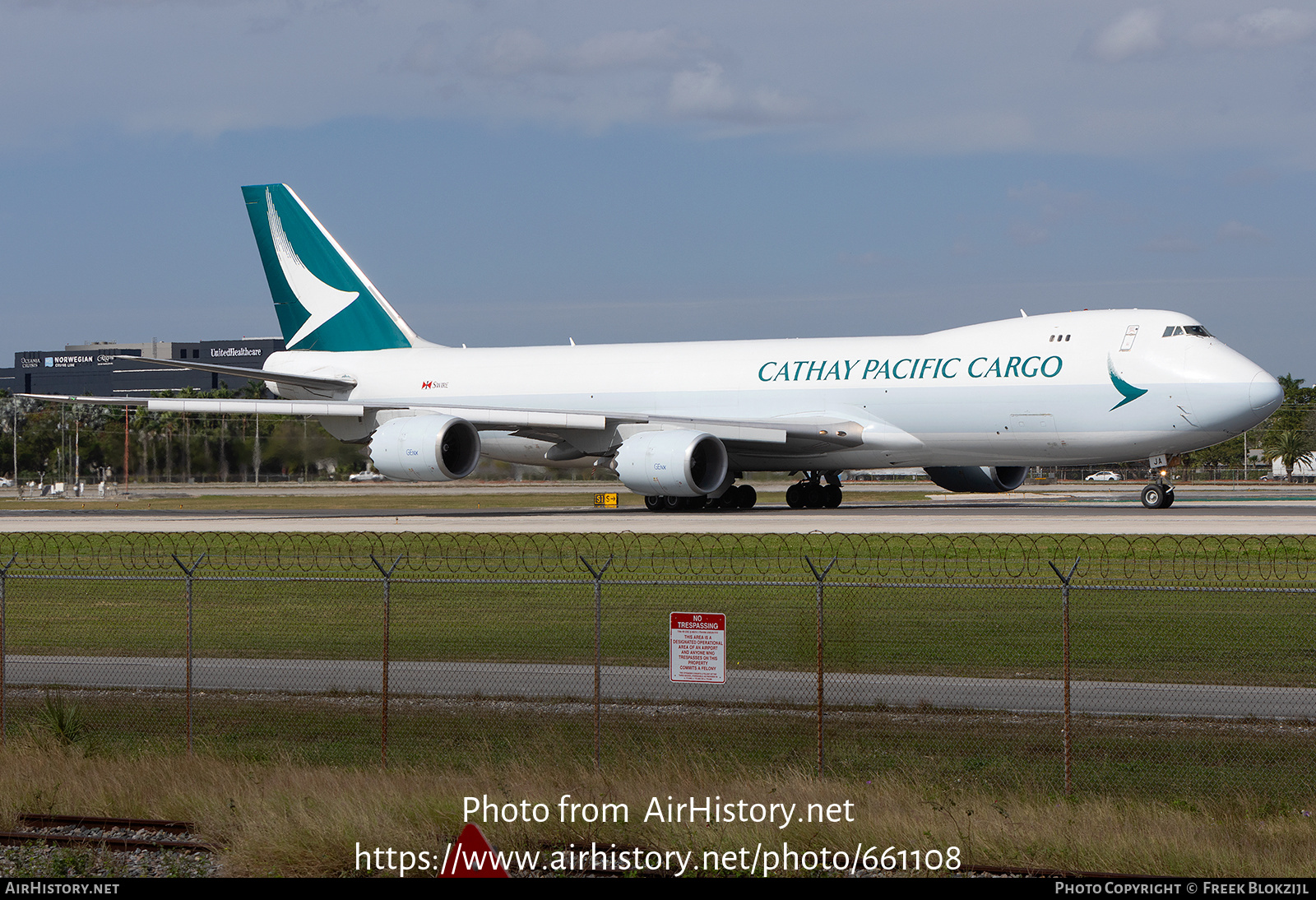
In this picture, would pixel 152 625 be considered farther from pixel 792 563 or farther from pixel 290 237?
pixel 290 237

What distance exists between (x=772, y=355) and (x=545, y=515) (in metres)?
8.63

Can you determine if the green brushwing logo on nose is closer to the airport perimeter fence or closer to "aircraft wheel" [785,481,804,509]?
the airport perimeter fence

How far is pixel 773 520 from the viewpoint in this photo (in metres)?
37.0

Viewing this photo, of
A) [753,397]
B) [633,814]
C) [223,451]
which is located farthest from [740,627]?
[223,451]

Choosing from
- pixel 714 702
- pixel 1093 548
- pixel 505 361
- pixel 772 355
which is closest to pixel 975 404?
pixel 772 355

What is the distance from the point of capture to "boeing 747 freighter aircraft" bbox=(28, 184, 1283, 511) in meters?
36.6

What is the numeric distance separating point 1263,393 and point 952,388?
7970mm

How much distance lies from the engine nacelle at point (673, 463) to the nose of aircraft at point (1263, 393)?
14140mm

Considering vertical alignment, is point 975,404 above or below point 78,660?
above

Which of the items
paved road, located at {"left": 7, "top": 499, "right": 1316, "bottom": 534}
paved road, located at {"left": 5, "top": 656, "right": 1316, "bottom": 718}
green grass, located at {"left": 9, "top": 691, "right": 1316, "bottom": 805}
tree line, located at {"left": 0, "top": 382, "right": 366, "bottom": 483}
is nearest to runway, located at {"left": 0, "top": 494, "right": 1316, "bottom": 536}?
paved road, located at {"left": 7, "top": 499, "right": 1316, "bottom": 534}

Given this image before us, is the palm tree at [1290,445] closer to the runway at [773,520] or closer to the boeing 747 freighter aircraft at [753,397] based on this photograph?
the runway at [773,520]

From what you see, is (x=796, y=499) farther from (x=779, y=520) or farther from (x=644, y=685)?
(x=644, y=685)

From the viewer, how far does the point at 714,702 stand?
14836 mm

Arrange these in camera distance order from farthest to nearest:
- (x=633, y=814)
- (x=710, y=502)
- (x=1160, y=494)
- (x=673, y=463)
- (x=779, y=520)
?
(x=710, y=502) → (x=1160, y=494) → (x=673, y=463) → (x=779, y=520) → (x=633, y=814)
